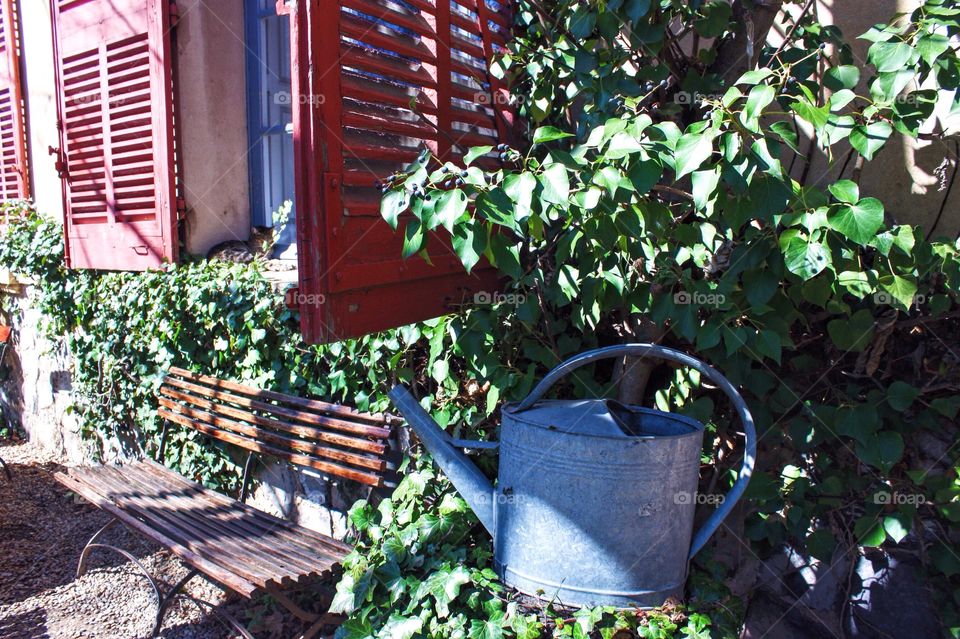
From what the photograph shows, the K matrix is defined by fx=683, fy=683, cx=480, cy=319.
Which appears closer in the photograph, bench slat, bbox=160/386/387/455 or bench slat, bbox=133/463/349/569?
bench slat, bbox=133/463/349/569

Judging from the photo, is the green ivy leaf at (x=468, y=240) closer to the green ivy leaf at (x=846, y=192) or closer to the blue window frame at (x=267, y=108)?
the green ivy leaf at (x=846, y=192)

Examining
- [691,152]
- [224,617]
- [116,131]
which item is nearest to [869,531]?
[691,152]

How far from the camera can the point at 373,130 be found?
202 cm

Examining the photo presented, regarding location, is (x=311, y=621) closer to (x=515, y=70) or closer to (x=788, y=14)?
(x=515, y=70)

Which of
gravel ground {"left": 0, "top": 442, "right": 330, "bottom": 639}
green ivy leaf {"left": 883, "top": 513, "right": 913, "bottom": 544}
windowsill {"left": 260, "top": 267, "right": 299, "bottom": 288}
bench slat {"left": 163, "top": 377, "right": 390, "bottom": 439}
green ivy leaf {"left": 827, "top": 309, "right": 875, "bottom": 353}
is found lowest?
gravel ground {"left": 0, "top": 442, "right": 330, "bottom": 639}

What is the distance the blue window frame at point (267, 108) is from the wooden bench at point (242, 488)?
1326 millimetres

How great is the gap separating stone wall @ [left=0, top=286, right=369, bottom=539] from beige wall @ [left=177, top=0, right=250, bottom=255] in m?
1.43

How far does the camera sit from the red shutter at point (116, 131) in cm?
360

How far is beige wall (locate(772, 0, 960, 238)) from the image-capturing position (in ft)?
6.31

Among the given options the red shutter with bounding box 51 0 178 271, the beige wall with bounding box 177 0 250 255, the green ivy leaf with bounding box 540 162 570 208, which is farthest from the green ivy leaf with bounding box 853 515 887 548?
the beige wall with bounding box 177 0 250 255

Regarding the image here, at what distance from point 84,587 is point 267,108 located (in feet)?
8.92

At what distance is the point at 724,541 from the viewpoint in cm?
216

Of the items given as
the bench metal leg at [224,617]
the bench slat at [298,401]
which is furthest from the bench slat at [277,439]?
the bench metal leg at [224,617]

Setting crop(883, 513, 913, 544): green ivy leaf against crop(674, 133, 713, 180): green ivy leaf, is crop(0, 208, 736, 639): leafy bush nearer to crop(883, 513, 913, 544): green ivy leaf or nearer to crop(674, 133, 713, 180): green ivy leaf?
crop(883, 513, 913, 544): green ivy leaf
